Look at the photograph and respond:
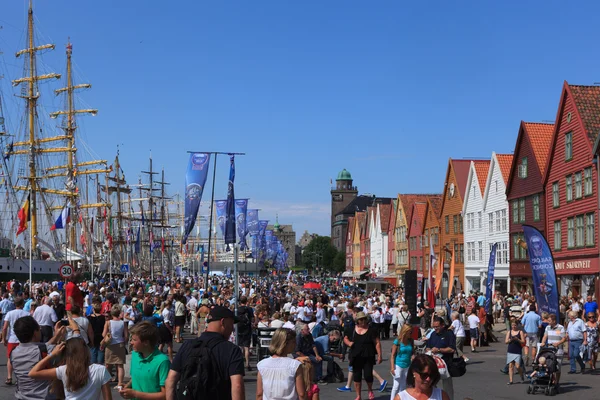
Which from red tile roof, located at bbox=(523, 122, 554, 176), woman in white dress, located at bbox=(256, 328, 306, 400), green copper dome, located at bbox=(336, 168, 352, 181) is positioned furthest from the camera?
green copper dome, located at bbox=(336, 168, 352, 181)

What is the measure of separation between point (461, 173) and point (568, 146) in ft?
65.9

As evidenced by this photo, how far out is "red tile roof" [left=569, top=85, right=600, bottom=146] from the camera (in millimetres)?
37172

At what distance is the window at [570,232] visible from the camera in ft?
128

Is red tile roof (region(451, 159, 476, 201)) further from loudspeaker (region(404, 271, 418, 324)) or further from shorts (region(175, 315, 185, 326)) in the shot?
shorts (region(175, 315, 185, 326))

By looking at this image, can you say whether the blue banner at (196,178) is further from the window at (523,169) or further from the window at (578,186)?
the window at (523,169)

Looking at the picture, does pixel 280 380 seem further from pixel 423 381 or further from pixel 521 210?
pixel 521 210

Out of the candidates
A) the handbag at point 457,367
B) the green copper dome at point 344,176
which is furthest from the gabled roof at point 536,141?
the green copper dome at point 344,176

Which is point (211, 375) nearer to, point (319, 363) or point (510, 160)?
point (319, 363)

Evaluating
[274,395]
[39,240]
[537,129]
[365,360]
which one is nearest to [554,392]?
[365,360]

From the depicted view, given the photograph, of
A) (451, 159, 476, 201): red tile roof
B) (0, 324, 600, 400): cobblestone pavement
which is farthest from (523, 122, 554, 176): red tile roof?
(0, 324, 600, 400): cobblestone pavement

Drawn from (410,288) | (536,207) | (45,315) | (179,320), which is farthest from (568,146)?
(45,315)

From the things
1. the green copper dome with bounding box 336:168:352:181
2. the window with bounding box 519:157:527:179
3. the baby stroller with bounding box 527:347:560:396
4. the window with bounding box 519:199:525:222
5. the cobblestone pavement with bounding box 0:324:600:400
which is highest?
the green copper dome with bounding box 336:168:352:181

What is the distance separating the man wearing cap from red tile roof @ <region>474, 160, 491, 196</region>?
165 feet

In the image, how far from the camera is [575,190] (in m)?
38.7
